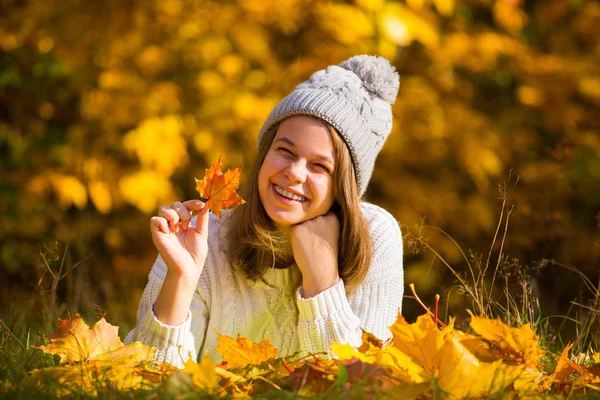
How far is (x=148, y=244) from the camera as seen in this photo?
16.4 feet

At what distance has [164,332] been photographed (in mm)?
2029

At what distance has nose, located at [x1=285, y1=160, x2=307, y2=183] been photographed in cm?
221

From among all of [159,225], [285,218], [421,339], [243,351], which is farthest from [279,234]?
[421,339]

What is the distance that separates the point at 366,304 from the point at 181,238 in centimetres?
66

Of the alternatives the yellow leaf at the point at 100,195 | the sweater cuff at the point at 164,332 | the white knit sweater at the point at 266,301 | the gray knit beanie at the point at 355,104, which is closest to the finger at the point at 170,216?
the sweater cuff at the point at 164,332

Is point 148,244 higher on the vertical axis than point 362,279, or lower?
lower

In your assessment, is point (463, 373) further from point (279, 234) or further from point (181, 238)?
point (279, 234)

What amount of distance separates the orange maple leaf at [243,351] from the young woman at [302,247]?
37 cm

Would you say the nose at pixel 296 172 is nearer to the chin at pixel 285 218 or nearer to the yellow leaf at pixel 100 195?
the chin at pixel 285 218

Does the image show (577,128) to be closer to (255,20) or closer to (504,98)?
(504,98)

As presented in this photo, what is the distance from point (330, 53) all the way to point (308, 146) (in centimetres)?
207

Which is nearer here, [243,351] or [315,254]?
[243,351]

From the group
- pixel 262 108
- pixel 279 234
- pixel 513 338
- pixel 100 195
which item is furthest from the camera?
pixel 100 195

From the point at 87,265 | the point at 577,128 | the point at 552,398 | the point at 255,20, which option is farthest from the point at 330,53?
the point at 552,398
